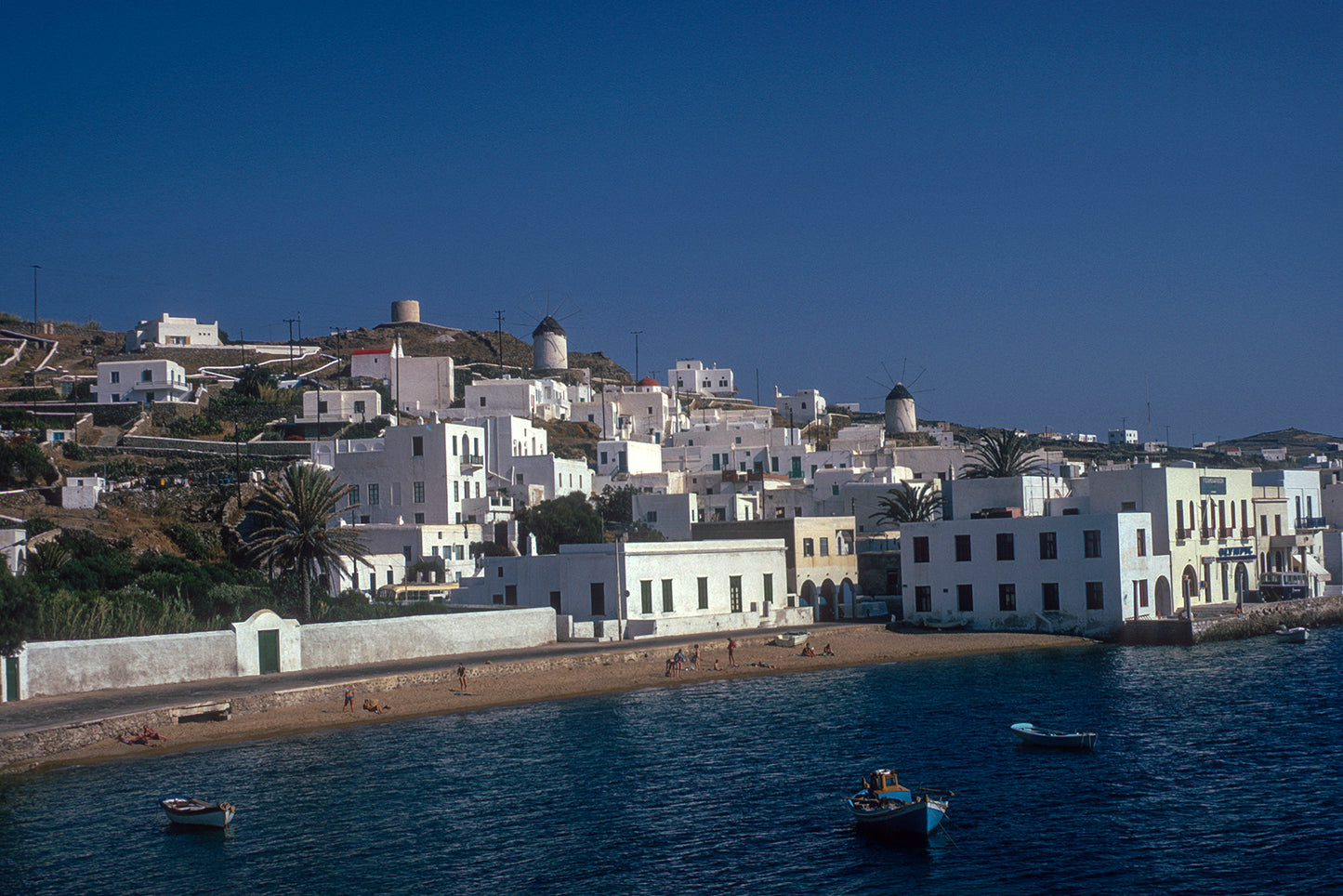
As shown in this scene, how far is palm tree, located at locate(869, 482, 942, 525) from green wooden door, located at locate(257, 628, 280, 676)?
39.6m

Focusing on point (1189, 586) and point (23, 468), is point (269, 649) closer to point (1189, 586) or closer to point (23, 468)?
point (23, 468)

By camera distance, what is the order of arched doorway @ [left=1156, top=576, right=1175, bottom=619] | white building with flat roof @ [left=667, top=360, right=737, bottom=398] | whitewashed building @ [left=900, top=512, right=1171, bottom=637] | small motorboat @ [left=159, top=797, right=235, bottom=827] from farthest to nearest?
1. white building with flat roof @ [left=667, top=360, right=737, bottom=398]
2. arched doorway @ [left=1156, top=576, right=1175, bottom=619]
3. whitewashed building @ [left=900, top=512, right=1171, bottom=637]
4. small motorboat @ [left=159, top=797, right=235, bottom=827]

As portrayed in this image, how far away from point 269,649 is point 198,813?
719 inches

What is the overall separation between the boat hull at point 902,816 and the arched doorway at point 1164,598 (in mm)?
40934

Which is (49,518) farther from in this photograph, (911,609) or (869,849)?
(869,849)

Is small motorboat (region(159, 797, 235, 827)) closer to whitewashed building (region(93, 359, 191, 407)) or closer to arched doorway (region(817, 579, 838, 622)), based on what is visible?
arched doorway (region(817, 579, 838, 622))

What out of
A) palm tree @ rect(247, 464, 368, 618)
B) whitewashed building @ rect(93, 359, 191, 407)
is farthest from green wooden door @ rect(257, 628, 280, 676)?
whitewashed building @ rect(93, 359, 191, 407)

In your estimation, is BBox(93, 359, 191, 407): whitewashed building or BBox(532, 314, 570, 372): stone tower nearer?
BBox(93, 359, 191, 407): whitewashed building

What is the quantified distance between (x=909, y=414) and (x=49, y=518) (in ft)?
349

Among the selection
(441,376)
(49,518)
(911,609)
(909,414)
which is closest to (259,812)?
(911,609)

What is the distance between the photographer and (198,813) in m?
28.8

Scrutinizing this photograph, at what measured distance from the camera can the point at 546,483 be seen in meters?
87.8

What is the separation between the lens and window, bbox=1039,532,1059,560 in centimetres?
6212

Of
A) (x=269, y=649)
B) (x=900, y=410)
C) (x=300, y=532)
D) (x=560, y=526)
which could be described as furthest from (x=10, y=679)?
(x=900, y=410)
